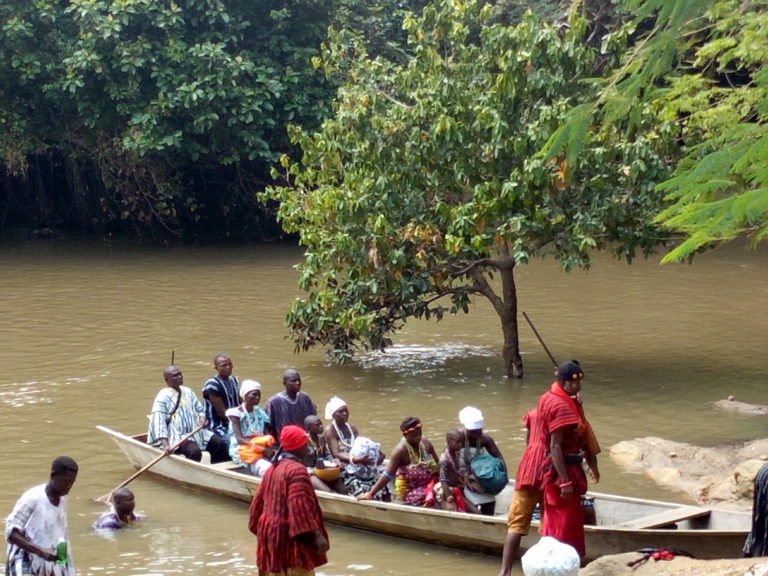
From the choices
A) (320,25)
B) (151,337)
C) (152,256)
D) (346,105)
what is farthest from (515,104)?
(152,256)

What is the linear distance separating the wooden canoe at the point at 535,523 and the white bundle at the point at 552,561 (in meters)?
3.25

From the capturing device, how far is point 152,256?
25672mm

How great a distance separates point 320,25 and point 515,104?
1252cm

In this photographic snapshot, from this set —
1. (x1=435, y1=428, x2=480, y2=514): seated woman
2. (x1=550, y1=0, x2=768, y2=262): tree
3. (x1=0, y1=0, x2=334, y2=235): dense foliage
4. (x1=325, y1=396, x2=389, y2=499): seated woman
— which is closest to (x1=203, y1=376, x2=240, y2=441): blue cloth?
(x1=325, y1=396, x2=389, y2=499): seated woman

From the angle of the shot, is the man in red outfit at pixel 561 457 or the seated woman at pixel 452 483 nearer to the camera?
the man in red outfit at pixel 561 457

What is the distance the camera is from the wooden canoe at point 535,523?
7457mm

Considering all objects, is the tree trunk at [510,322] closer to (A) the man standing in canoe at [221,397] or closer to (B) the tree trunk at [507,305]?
(B) the tree trunk at [507,305]

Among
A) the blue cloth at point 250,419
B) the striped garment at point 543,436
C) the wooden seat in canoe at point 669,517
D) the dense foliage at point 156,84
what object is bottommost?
the wooden seat in canoe at point 669,517

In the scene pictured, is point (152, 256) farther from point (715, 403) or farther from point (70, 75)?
point (715, 403)

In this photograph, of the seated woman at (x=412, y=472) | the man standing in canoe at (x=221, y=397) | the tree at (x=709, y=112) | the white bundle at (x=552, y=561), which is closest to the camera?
the white bundle at (x=552, y=561)

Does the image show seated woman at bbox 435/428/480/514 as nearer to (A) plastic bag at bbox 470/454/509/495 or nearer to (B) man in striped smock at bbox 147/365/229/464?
(A) plastic bag at bbox 470/454/509/495

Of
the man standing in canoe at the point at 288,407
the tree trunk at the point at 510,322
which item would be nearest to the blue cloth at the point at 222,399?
the man standing in canoe at the point at 288,407

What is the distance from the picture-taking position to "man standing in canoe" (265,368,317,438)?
988cm

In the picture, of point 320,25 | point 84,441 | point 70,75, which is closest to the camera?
point 84,441
